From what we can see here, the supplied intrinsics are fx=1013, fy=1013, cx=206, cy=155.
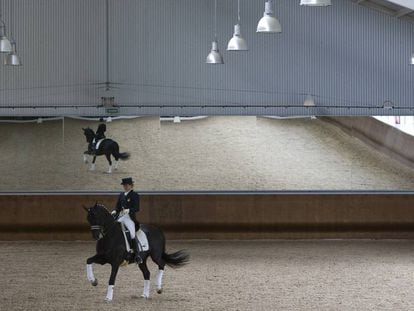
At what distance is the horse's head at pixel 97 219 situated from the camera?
10.9 meters

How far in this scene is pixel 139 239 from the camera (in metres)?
11.6

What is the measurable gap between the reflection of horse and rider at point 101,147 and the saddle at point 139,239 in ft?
18.3

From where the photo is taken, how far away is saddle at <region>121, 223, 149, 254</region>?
11442 millimetres

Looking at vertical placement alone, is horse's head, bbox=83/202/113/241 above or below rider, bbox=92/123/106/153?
below

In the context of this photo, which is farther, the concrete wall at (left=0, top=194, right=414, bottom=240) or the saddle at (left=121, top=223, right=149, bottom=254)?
the concrete wall at (left=0, top=194, right=414, bottom=240)

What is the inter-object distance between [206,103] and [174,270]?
4.60 metres

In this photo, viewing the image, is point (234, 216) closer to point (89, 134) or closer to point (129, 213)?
point (89, 134)

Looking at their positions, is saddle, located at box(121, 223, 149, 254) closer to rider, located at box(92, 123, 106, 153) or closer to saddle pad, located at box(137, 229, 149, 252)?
saddle pad, located at box(137, 229, 149, 252)

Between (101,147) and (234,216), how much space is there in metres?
2.58

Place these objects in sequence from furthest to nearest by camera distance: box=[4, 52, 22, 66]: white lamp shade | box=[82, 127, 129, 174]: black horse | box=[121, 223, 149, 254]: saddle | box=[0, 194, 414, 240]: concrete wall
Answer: box=[0, 194, 414, 240]: concrete wall
box=[82, 127, 129, 174]: black horse
box=[4, 52, 22, 66]: white lamp shade
box=[121, 223, 149, 254]: saddle

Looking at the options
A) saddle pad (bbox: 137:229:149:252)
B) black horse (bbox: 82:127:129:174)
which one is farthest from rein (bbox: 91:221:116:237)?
black horse (bbox: 82:127:129:174)

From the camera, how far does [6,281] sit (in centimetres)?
1284

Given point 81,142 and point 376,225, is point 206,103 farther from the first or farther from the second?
point 376,225

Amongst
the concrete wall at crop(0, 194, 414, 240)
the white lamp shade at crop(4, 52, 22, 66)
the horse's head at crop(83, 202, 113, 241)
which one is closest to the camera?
the horse's head at crop(83, 202, 113, 241)
